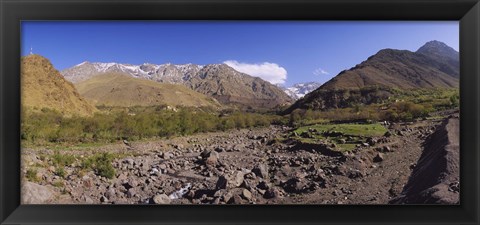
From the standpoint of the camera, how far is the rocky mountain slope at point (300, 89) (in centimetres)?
234

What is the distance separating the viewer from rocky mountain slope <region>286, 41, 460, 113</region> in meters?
2.27

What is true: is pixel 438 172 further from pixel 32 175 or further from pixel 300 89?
pixel 32 175

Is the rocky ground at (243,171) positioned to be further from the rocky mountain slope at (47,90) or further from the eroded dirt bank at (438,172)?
the rocky mountain slope at (47,90)

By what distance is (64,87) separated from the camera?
2.28 metres

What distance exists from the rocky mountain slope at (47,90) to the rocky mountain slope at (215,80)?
272 mm

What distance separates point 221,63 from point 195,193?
87cm

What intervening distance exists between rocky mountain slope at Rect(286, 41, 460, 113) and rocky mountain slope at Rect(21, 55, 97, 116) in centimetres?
140

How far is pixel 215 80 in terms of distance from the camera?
236 centimetres

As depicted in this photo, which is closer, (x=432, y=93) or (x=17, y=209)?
(x=17, y=209)

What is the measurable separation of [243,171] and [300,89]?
67cm
